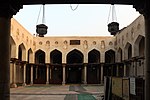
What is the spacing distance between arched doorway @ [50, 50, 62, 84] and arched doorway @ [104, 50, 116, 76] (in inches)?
312

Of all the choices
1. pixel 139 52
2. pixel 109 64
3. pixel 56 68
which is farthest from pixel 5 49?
pixel 56 68

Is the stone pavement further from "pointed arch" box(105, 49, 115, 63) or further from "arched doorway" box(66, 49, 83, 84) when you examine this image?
Result: "arched doorway" box(66, 49, 83, 84)

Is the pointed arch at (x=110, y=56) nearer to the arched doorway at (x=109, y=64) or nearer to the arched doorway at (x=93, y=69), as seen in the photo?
the arched doorway at (x=109, y=64)

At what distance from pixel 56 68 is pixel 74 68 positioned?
358 cm

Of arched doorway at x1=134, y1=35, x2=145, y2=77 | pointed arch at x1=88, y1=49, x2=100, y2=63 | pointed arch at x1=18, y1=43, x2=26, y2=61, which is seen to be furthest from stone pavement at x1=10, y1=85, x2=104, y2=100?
pointed arch at x1=88, y1=49, x2=100, y2=63

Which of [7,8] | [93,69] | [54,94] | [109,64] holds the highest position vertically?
[7,8]

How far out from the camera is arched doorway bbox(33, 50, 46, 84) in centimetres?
4921

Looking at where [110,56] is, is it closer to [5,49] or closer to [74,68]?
[74,68]

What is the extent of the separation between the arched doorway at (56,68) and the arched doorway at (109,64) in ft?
26.0

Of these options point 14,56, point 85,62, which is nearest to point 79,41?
point 85,62

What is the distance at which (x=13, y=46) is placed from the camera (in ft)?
121

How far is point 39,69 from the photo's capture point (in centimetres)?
5103

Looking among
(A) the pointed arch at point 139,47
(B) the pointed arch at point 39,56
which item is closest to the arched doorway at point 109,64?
(B) the pointed arch at point 39,56

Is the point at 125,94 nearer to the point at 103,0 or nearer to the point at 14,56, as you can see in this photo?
the point at 103,0
